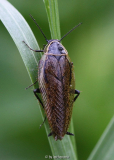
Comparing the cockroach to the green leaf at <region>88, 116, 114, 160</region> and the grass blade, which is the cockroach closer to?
the grass blade

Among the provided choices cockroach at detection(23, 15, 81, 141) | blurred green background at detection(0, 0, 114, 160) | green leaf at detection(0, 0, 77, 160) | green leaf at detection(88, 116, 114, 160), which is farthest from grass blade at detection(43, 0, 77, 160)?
blurred green background at detection(0, 0, 114, 160)

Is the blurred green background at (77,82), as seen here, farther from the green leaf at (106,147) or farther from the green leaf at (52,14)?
the green leaf at (52,14)

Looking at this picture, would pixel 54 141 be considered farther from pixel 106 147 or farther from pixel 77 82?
pixel 77 82

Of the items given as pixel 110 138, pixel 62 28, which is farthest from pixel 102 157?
pixel 62 28

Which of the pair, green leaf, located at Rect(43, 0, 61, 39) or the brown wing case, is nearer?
green leaf, located at Rect(43, 0, 61, 39)

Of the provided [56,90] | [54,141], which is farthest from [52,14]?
[54,141]

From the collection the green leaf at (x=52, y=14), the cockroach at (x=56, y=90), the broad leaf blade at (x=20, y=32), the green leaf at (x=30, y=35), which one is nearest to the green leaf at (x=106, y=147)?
the green leaf at (x=30, y=35)
